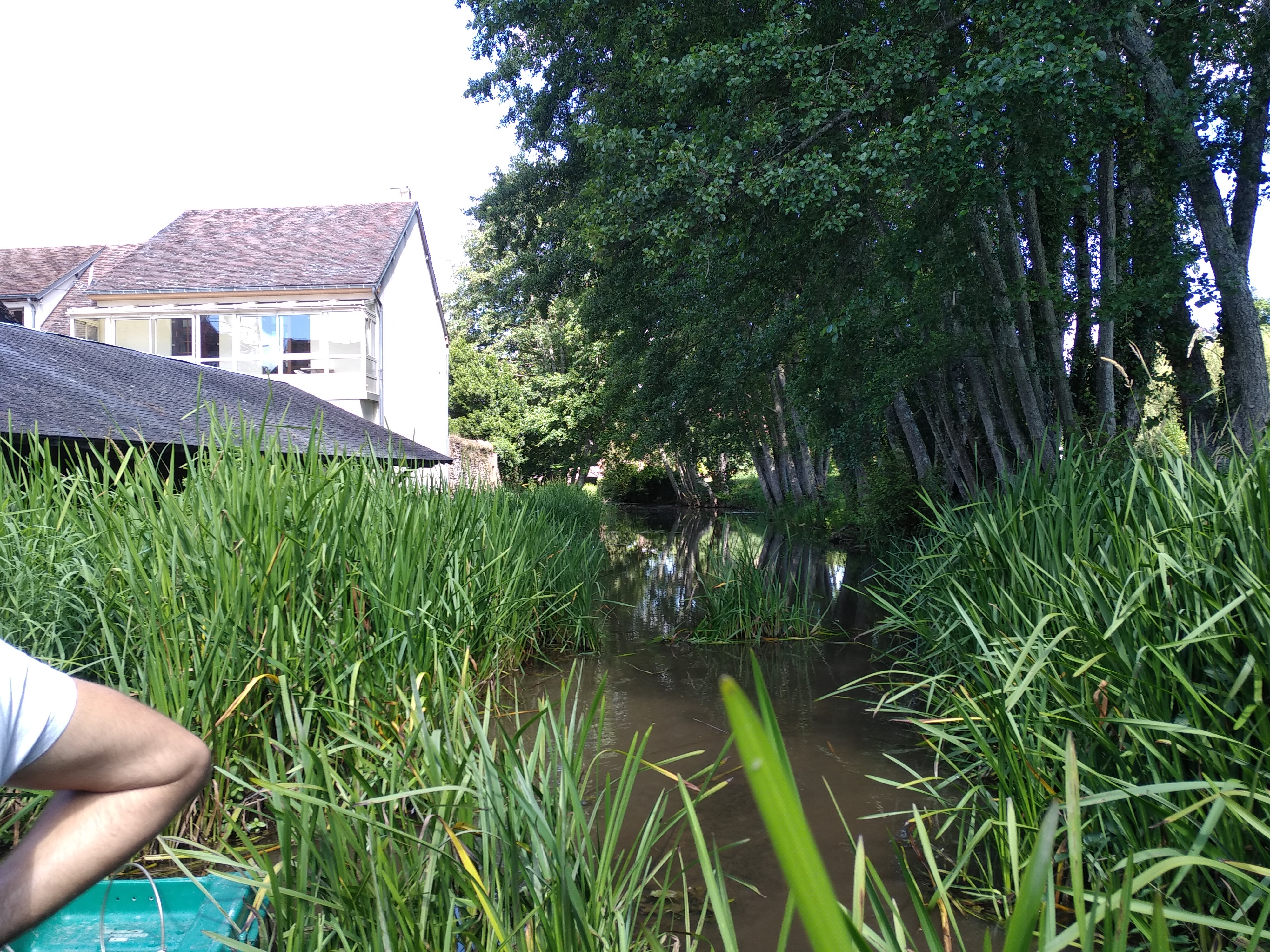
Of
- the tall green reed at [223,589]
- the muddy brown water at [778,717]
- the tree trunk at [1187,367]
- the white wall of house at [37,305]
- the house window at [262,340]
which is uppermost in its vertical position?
the white wall of house at [37,305]

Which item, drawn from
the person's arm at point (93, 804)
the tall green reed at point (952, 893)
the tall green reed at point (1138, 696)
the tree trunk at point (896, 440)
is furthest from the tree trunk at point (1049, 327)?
the person's arm at point (93, 804)

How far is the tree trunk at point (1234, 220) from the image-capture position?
703 cm

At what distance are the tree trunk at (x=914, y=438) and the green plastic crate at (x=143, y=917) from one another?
12.4 m

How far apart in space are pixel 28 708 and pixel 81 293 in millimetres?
27379

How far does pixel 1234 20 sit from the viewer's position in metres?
7.66

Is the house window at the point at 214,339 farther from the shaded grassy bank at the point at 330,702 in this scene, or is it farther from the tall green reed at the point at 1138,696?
the tall green reed at the point at 1138,696

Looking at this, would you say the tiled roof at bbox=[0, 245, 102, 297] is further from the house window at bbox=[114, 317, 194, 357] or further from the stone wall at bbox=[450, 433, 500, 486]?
the stone wall at bbox=[450, 433, 500, 486]

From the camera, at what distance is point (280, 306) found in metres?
21.3

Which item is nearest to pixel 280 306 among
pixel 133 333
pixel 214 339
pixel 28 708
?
pixel 214 339

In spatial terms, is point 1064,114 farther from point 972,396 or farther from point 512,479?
point 512,479

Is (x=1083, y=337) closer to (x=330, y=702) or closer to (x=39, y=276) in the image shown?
(x=330, y=702)

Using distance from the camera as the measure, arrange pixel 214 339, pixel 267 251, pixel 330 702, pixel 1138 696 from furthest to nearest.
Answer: pixel 267 251 → pixel 214 339 → pixel 330 702 → pixel 1138 696

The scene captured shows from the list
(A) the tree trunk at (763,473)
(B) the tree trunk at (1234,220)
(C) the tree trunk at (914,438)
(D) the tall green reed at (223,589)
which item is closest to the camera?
(D) the tall green reed at (223,589)

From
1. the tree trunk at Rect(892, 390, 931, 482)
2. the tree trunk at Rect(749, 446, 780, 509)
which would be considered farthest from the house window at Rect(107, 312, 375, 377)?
the tree trunk at Rect(892, 390, 931, 482)
